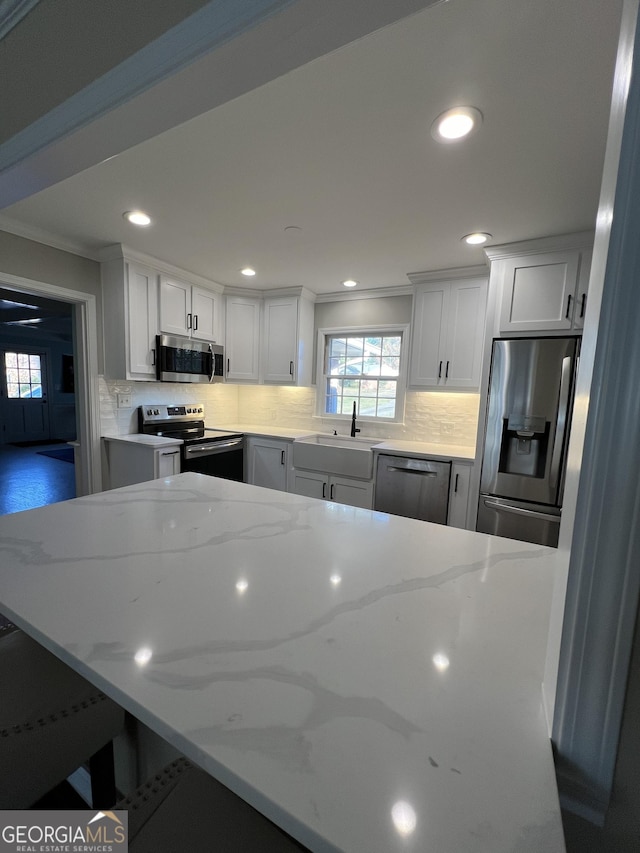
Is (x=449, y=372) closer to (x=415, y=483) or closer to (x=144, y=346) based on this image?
(x=415, y=483)

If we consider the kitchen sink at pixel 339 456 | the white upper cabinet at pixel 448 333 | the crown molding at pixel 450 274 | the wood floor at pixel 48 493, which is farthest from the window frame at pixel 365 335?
the wood floor at pixel 48 493

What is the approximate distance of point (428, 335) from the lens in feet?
10.5

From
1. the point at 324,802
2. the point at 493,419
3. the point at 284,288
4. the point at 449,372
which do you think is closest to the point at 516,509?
the point at 493,419

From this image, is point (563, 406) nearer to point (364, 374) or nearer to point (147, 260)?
point (364, 374)

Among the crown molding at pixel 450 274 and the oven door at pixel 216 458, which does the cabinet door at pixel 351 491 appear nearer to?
the oven door at pixel 216 458

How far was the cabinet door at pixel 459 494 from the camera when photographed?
2.80m

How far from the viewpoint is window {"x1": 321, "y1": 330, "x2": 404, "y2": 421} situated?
12.4 feet

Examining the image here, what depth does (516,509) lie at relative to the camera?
252cm

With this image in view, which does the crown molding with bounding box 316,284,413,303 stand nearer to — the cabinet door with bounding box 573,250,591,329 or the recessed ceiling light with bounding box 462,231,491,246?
the recessed ceiling light with bounding box 462,231,491,246

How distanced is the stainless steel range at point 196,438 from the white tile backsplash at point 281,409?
11 centimetres

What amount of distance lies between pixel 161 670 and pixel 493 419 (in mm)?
2510

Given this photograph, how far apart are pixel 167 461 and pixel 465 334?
8.98 ft

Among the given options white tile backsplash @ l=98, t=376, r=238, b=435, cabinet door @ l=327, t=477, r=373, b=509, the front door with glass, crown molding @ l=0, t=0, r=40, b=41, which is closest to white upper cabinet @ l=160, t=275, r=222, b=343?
white tile backsplash @ l=98, t=376, r=238, b=435

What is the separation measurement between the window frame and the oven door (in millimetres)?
1031
